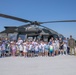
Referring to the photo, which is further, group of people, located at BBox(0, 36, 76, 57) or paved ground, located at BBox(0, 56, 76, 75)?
group of people, located at BBox(0, 36, 76, 57)

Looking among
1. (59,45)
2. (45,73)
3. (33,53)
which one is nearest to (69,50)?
(59,45)

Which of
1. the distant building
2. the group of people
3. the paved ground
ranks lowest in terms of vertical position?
the paved ground

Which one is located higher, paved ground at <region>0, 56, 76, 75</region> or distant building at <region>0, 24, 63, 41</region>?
distant building at <region>0, 24, 63, 41</region>

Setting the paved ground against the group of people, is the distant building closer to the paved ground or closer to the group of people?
the group of people

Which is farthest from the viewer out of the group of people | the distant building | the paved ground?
the distant building

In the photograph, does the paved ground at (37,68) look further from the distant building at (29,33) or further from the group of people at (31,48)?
the distant building at (29,33)

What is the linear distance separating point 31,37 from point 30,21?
10.2ft

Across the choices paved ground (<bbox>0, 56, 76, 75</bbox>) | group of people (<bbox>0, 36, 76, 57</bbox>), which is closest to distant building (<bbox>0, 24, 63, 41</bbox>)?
group of people (<bbox>0, 36, 76, 57</bbox>)

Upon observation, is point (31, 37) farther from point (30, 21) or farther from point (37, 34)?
point (30, 21)

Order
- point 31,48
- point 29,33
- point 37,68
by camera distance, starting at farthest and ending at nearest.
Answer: point 29,33
point 31,48
point 37,68

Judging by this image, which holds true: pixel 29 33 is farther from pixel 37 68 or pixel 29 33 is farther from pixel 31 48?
pixel 37 68

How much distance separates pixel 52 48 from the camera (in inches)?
623

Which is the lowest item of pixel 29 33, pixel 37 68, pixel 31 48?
pixel 37 68

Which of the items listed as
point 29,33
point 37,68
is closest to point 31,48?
point 29,33
